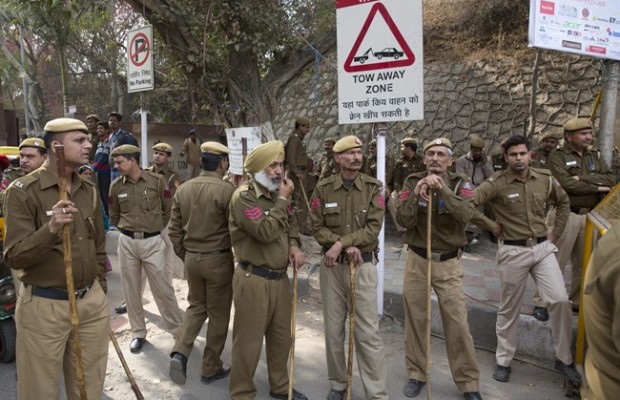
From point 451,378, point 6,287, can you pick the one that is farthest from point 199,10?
point 451,378

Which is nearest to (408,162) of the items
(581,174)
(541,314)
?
(581,174)

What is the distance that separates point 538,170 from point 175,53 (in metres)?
5.26

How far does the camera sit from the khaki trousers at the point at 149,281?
502 centimetres

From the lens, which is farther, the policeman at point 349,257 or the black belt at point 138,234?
the black belt at point 138,234

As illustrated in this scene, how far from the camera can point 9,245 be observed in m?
2.66

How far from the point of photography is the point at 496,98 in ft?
40.8

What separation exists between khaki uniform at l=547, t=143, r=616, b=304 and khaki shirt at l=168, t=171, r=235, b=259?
3.42 m

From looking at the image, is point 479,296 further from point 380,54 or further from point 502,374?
point 380,54

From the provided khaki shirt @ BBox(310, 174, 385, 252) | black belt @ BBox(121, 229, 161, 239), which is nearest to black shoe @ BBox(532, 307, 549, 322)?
khaki shirt @ BBox(310, 174, 385, 252)

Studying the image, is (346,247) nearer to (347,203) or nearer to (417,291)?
(347,203)

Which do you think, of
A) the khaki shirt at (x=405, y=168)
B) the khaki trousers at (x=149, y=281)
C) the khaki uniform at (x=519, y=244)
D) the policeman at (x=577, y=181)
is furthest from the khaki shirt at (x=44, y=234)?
the khaki shirt at (x=405, y=168)

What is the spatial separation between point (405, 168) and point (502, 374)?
208 inches

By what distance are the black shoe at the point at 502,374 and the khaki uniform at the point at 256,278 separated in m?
1.89

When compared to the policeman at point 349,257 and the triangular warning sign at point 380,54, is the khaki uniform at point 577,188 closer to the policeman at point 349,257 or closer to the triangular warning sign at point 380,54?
the triangular warning sign at point 380,54
